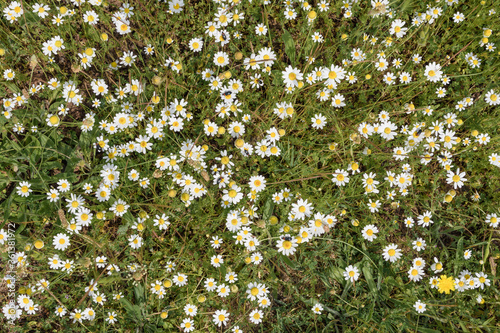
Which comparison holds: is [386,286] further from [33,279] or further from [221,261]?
[33,279]

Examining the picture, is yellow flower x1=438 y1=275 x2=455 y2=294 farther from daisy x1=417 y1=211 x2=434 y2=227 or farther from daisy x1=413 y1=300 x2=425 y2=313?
daisy x1=417 y1=211 x2=434 y2=227

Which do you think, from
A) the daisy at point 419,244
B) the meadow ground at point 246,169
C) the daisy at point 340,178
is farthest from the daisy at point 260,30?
the daisy at point 419,244

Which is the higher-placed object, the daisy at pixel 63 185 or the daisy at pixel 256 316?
the daisy at pixel 63 185

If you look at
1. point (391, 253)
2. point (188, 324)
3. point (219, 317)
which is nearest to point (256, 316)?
point (219, 317)

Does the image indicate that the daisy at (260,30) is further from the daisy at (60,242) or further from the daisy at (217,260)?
the daisy at (60,242)

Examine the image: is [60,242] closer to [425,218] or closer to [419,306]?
[419,306]

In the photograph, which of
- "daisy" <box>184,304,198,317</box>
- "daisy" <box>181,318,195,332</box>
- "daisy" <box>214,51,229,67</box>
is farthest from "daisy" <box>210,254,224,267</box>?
"daisy" <box>214,51,229,67</box>

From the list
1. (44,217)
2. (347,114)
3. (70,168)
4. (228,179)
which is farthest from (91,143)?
(347,114)

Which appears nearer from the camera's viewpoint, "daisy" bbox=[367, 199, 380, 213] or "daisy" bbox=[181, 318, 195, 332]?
"daisy" bbox=[181, 318, 195, 332]
